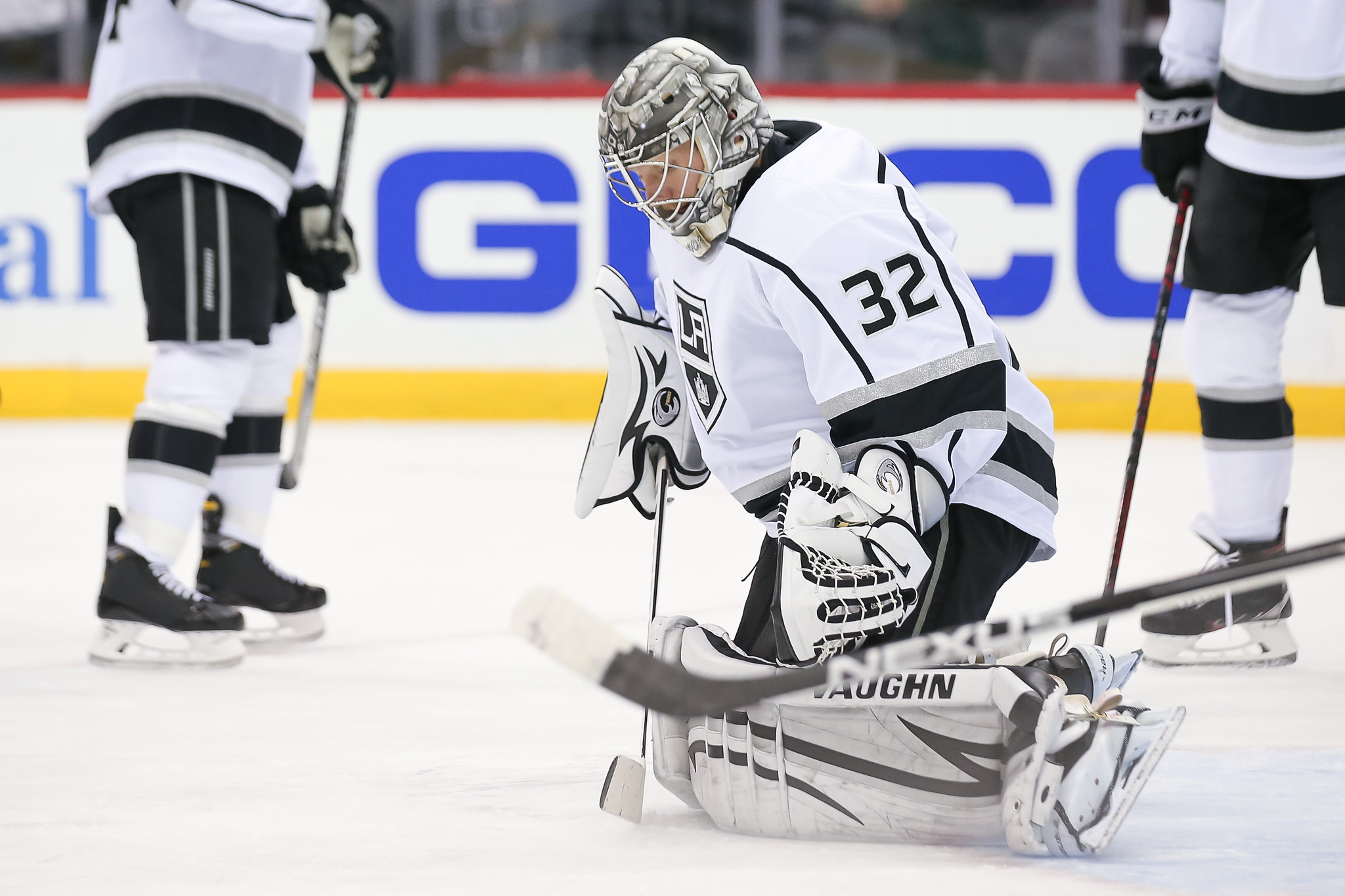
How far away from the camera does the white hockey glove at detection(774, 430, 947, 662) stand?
4.71ft

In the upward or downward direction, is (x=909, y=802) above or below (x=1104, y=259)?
below

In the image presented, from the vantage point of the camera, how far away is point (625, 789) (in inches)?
64.8

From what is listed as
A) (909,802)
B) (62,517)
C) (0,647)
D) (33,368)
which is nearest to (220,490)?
(0,647)

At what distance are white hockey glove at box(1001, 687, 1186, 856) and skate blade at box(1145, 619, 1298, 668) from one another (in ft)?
3.00

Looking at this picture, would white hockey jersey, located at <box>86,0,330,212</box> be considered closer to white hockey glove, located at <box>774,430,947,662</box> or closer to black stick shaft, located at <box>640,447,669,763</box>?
black stick shaft, located at <box>640,447,669,763</box>

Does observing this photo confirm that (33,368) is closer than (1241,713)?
No

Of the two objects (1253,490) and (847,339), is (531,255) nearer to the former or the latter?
(1253,490)

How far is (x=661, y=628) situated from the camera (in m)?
1.64

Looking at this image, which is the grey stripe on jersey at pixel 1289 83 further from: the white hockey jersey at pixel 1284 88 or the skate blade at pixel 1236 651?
the skate blade at pixel 1236 651

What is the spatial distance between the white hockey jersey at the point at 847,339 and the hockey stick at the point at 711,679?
0.19m

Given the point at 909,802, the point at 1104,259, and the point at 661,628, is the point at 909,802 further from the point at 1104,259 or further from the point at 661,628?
the point at 1104,259

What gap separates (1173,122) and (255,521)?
4.98 feet

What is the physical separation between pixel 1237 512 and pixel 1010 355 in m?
0.93

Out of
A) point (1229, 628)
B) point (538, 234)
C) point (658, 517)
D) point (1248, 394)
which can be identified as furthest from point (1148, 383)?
point (538, 234)
